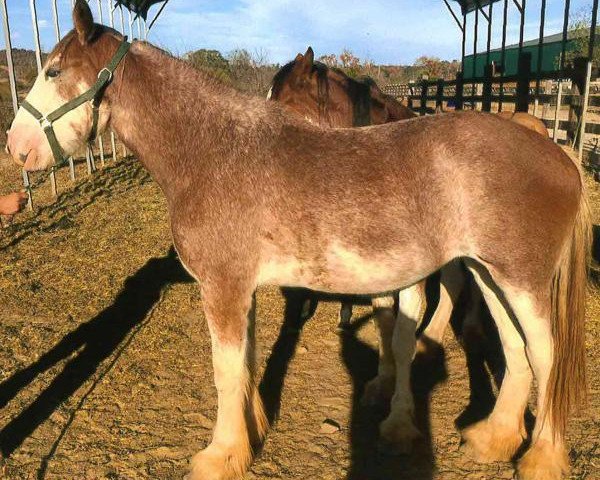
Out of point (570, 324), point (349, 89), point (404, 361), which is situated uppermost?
point (349, 89)

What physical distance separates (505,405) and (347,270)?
1309 mm

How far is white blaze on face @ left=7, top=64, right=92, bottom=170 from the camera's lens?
2693 millimetres

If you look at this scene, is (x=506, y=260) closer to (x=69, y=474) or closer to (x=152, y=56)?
(x=152, y=56)

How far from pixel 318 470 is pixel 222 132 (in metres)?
1.88

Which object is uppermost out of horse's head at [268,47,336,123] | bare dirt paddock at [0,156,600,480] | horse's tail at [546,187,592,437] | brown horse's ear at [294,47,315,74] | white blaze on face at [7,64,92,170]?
brown horse's ear at [294,47,315,74]

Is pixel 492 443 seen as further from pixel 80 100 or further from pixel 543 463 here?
pixel 80 100

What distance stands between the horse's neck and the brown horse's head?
77.3 inches

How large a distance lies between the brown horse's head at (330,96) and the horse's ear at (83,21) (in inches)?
89.0

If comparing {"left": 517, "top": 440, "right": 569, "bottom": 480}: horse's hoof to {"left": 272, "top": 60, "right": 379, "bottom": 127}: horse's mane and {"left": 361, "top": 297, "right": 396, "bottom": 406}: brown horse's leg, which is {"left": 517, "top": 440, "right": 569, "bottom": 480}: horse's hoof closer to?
{"left": 361, "top": 297, "right": 396, "bottom": 406}: brown horse's leg

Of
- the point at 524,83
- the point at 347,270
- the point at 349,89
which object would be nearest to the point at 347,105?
the point at 349,89

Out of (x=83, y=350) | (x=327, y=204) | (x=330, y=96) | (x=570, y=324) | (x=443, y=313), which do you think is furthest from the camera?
(x=330, y=96)

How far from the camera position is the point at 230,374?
2.76m

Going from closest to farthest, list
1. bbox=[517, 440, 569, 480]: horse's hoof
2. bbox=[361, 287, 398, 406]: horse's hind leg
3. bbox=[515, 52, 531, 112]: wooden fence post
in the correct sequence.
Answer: bbox=[517, 440, 569, 480]: horse's hoof < bbox=[361, 287, 398, 406]: horse's hind leg < bbox=[515, 52, 531, 112]: wooden fence post

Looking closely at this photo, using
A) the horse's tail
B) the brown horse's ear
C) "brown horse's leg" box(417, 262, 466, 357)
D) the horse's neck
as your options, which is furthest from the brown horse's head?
the horse's tail
